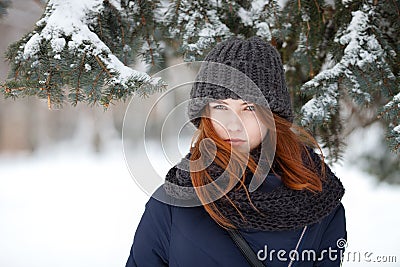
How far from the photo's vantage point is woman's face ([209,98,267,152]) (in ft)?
3.35

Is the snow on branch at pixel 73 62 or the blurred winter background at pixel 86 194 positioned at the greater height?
the snow on branch at pixel 73 62

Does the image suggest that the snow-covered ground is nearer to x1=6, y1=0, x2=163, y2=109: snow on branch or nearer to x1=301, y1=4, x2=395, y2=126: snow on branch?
x1=301, y1=4, x2=395, y2=126: snow on branch

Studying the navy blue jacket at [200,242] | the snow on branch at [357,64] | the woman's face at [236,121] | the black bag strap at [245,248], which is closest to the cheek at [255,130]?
the woman's face at [236,121]

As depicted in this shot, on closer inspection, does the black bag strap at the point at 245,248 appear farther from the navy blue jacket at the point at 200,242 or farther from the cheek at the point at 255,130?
the cheek at the point at 255,130

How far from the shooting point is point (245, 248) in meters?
0.99

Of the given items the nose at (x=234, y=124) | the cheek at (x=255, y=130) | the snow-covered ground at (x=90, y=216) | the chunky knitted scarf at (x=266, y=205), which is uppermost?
the nose at (x=234, y=124)

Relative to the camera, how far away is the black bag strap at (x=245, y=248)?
98cm

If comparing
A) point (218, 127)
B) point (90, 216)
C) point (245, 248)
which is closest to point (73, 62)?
point (218, 127)

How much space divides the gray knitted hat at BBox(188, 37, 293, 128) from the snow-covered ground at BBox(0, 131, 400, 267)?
1439 millimetres

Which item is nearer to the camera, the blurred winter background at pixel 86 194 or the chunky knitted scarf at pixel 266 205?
the chunky knitted scarf at pixel 266 205

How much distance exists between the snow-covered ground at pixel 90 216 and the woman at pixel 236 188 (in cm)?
130

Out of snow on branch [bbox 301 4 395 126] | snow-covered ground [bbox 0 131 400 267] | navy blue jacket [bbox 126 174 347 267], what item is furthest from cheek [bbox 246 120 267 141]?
snow-covered ground [bbox 0 131 400 267]

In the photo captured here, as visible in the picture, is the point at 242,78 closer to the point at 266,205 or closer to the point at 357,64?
the point at 266,205

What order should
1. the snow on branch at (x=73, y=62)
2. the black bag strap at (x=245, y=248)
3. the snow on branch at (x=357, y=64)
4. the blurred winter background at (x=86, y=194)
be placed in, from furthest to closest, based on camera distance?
the blurred winter background at (x=86, y=194) → the snow on branch at (x=357, y=64) → the snow on branch at (x=73, y=62) → the black bag strap at (x=245, y=248)
